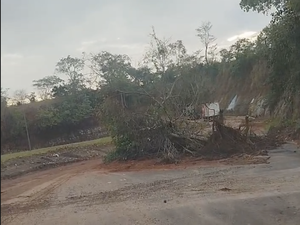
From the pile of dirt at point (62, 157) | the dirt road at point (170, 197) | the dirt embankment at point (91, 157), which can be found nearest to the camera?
the dirt road at point (170, 197)

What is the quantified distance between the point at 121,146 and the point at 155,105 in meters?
2.06

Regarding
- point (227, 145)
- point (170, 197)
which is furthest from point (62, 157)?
point (170, 197)

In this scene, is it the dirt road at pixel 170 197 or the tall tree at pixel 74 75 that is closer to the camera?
the dirt road at pixel 170 197

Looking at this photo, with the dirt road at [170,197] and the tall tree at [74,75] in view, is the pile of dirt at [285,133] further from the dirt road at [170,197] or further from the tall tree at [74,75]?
the tall tree at [74,75]

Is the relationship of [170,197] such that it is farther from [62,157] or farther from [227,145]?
[62,157]

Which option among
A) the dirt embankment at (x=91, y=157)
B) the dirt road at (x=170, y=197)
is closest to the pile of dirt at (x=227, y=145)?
the dirt embankment at (x=91, y=157)

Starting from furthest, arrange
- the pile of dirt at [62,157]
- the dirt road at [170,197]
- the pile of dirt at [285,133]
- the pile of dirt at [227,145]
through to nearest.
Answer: the pile of dirt at [62,157] → the pile of dirt at [285,133] → the pile of dirt at [227,145] → the dirt road at [170,197]

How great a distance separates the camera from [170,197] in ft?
29.5

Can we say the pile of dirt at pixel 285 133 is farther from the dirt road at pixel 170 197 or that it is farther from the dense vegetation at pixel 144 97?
the dirt road at pixel 170 197

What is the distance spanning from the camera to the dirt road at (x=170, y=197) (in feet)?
23.6

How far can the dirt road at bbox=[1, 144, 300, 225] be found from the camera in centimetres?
721

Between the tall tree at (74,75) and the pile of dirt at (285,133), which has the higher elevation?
the tall tree at (74,75)

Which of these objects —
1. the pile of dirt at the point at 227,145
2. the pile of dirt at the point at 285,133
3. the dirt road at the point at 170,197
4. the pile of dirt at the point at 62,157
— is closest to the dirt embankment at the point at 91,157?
the pile of dirt at the point at 62,157

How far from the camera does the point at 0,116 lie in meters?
1.50
